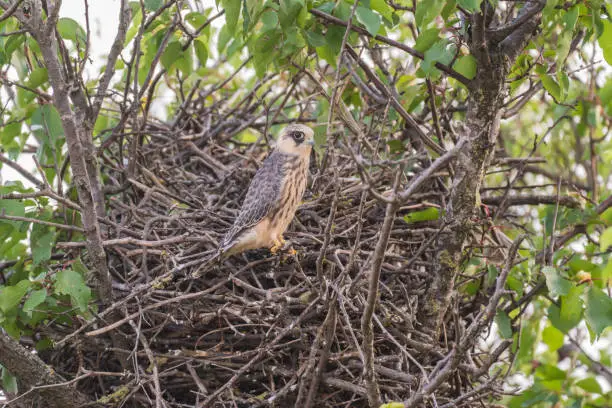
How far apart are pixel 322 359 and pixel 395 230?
93 cm

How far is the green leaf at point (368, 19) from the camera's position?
2732mm

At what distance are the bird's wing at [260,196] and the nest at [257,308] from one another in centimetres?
14

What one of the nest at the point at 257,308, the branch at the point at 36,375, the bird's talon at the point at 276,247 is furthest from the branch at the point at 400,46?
the branch at the point at 36,375

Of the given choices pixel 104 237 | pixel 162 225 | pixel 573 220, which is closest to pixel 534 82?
pixel 573 220

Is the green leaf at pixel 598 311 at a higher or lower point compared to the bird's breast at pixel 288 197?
lower

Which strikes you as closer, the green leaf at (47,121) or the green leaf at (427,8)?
the green leaf at (427,8)

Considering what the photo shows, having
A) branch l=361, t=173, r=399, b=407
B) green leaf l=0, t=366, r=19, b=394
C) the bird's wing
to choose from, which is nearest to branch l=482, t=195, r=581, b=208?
the bird's wing

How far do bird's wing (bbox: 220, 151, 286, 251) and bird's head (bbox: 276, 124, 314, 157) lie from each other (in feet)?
0.19

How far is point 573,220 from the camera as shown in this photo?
3789 millimetres

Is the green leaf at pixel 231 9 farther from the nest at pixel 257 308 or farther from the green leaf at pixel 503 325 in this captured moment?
the green leaf at pixel 503 325

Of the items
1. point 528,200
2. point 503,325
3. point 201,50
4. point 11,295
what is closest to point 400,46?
point 201,50

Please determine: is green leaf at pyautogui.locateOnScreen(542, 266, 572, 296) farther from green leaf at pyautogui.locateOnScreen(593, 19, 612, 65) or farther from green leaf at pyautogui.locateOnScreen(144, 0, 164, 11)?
green leaf at pyautogui.locateOnScreen(144, 0, 164, 11)

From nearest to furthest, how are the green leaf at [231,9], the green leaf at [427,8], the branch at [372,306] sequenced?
the branch at [372,306], the green leaf at [427,8], the green leaf at [231,9]

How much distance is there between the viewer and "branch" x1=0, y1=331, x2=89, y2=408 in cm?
318
